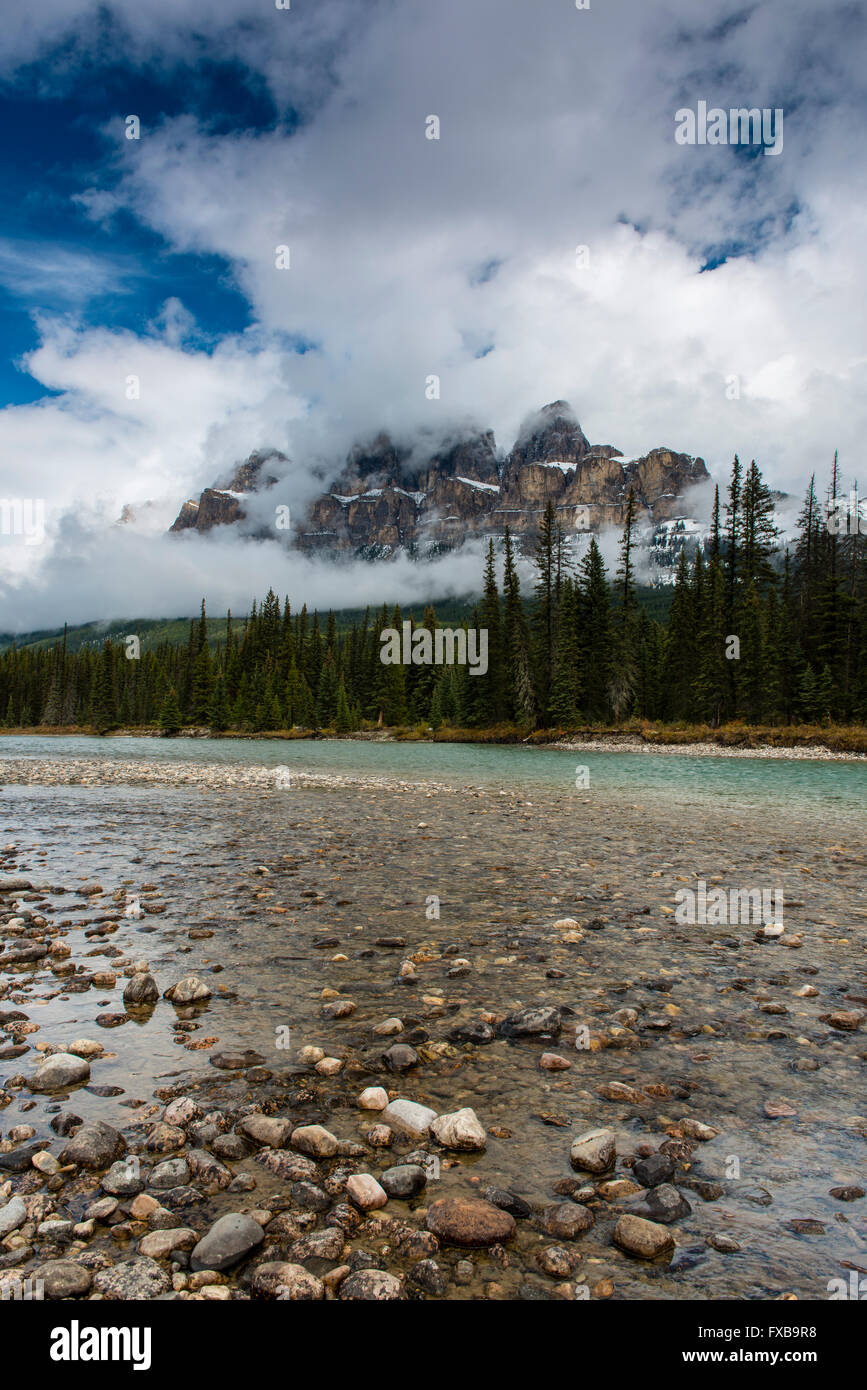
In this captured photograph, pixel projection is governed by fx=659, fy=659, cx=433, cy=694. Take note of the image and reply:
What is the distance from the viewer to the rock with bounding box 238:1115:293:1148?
3598 mm

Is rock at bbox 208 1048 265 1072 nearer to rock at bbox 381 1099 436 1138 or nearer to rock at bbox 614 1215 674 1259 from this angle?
rock at bbox 381 1099 436 1138

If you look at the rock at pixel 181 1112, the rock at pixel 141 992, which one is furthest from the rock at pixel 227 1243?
the rock at pixel 141 992

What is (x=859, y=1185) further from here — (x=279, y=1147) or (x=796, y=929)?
(x=796, y=929)

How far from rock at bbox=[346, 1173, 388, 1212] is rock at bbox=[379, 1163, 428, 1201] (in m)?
0.05

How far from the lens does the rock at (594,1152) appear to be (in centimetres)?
336

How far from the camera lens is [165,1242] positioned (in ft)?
9.17

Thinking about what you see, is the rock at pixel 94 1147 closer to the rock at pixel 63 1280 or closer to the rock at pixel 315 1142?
the rock at pixel 63 1280

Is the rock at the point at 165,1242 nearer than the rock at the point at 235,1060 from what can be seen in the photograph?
Yes

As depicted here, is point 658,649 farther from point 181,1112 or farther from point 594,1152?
point 181,1112

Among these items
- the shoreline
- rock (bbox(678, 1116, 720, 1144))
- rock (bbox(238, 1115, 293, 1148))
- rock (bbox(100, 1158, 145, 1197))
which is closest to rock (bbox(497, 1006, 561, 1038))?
rock (bbox(678, 1116, 720, 1144))

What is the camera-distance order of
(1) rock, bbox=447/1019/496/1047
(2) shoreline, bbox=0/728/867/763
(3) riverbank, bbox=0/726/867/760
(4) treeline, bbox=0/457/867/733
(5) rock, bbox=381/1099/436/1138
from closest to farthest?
1. (5) rock, bbox=381/1099/436/1138
2. (1) rock, bbox=447/1019/496/1047
3. (2) shoreline, bbox=0/728/867/763
4. (3) riverbank, bbox=0/726/867/760
5. (4) treeline, bbox=0/457/867/733

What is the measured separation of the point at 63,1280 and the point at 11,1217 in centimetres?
57

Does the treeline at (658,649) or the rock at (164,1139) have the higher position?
the treeline at (658,649)

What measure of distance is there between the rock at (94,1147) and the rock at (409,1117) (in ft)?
4.73
